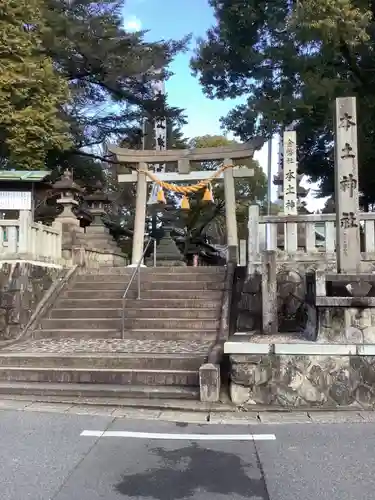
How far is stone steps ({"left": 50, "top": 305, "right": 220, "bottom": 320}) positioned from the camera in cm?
982

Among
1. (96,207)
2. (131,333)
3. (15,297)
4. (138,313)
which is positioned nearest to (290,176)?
(138,313)

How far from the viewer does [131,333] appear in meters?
9.27

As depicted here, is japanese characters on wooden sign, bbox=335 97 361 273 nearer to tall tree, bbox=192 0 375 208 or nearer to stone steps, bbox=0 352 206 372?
stone steps, bbox=0 352 206 372

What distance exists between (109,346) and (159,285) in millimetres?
2989

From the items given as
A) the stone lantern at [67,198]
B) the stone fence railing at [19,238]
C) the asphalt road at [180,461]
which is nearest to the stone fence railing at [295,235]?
the asphalt road at [180,461]

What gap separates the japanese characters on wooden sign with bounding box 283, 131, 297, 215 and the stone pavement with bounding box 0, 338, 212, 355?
211 inches

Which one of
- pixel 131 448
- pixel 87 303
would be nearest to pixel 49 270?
pixel 87 303

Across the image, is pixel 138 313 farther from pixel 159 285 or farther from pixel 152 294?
pixel 159 285

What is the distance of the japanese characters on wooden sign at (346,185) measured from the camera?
22.9 ft

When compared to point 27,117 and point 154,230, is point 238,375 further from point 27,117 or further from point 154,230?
point 154,230

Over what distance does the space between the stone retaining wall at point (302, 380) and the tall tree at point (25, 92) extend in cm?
1037

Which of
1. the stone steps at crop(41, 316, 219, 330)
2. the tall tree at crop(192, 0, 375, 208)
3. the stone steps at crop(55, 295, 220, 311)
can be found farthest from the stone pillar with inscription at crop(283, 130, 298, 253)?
the stone steps at crop(41, 316, 219, 330)

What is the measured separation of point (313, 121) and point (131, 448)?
13.5m

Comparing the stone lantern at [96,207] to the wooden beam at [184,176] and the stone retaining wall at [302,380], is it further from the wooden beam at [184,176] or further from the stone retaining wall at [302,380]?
the stone retaining wall at [302,380]
